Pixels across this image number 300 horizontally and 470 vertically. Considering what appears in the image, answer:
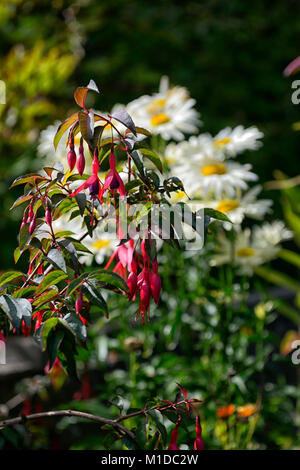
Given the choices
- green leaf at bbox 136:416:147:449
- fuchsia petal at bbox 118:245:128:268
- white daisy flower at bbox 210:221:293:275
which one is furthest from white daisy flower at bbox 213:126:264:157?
green leaf at bbox 136:416:147:449

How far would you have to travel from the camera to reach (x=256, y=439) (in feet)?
4.61

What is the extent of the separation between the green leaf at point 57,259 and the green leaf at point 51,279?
0.02 m

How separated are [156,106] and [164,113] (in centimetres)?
2

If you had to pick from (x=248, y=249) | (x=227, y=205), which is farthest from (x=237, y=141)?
(x=248, y=249)

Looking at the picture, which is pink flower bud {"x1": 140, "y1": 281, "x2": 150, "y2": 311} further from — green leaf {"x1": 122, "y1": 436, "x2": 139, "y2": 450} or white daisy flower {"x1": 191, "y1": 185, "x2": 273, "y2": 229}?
white daisy flower {"x1": 191, "y1": 185, "x2": 273, "y2": 229}

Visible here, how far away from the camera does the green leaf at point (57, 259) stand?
708mm

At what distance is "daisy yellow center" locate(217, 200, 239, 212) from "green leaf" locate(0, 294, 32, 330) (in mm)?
609

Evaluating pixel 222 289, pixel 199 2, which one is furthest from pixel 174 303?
pixel 199 2

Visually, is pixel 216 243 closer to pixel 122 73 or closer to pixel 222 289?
pixel 222 289

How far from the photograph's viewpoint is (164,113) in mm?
1273

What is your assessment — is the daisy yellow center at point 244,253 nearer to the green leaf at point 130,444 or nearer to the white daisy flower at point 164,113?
the white daisy flower at point 164,113

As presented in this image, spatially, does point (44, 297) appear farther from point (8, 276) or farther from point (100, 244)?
point (100, 244)

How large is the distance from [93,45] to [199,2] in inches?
24.3

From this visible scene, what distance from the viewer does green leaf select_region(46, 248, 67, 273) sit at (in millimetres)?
708
